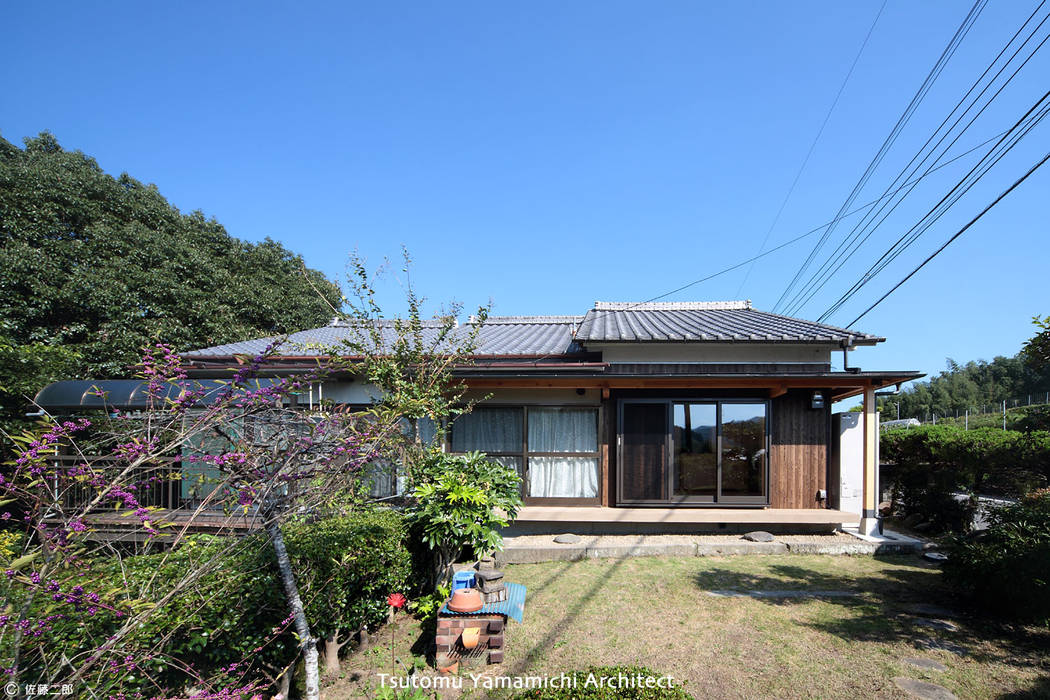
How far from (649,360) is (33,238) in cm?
1680

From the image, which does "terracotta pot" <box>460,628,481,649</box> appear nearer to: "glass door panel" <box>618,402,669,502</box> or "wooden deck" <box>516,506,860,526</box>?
"wooden deck" <box>516,506,860,526</box>

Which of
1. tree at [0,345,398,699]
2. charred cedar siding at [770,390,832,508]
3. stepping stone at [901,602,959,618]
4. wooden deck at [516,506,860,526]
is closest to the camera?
tree at [0,345,398,699]

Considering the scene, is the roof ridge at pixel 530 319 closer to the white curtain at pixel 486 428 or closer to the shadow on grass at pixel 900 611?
the white curtain at pixel 486 428

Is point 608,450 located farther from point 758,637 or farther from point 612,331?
point 758,637

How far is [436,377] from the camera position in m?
5.89

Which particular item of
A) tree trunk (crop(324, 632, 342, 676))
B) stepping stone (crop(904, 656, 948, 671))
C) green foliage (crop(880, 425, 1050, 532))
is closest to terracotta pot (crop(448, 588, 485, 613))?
tree trunk (crop(324, 632, 342, 676))

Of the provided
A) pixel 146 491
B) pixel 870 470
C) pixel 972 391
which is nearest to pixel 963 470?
pixel 870 470

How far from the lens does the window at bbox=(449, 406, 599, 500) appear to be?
26.0 feet

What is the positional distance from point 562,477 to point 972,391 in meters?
67.2

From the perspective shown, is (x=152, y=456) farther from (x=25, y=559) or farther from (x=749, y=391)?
(x=749, y=391)

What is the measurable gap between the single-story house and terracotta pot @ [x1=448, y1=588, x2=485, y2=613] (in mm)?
3301

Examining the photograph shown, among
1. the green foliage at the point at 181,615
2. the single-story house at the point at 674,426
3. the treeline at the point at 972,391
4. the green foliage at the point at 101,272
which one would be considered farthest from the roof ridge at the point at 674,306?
the treeline at the point at 972,391

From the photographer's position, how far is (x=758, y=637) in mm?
4246

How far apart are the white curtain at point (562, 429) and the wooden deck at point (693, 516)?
1022mm
